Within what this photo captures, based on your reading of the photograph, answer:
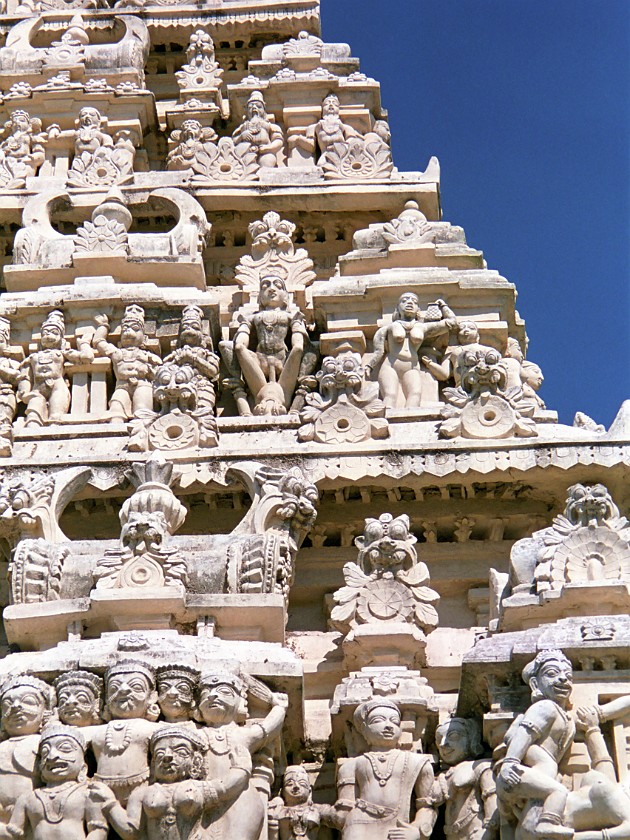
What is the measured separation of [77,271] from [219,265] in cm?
225

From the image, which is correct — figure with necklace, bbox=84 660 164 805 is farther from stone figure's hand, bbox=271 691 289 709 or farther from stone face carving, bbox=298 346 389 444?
stone face carving, bbox=298 346 389 444

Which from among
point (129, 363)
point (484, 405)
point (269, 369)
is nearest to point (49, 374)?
point (129, 363)

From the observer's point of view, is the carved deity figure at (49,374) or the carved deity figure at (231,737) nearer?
the carved deity figure at (231,737)

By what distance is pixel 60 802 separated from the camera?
14.4 meters

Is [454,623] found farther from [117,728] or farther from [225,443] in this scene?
[117,728]

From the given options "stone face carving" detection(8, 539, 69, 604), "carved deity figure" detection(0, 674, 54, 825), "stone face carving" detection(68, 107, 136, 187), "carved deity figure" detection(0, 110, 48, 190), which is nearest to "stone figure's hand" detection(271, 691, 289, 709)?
"carved deity figure" detection(0, 674, 54, 825)

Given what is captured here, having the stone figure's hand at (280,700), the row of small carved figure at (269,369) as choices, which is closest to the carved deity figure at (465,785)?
the stone figure's hand at (280,700)

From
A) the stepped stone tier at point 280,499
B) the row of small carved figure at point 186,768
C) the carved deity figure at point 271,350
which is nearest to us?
the row of small carved figure at point 186,768

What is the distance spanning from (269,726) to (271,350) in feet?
17.9

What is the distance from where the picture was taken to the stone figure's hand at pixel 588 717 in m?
14.9

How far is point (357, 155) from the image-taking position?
22.7 meters

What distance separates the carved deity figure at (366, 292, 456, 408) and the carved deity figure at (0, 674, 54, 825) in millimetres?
5248

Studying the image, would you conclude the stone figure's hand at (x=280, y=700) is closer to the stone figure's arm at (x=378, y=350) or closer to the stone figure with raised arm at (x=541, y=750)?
the stone figure with raised arm at (x=541, y=750)

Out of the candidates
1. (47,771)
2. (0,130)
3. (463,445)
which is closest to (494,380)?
(463,445)
